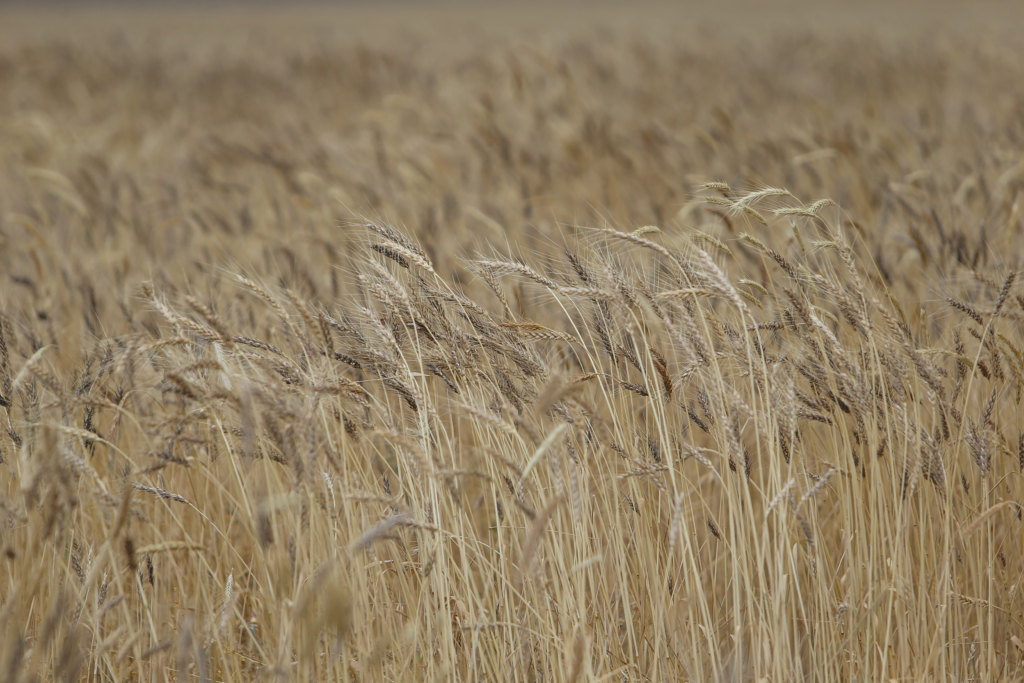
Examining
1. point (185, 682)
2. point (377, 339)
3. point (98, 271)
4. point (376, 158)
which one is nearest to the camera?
point (185, 682)

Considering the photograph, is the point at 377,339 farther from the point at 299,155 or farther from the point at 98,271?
the point at 299,155

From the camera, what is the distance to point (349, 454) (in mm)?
1729

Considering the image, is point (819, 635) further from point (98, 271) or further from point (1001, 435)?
point (98, 271)

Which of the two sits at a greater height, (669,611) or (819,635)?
(669,611)

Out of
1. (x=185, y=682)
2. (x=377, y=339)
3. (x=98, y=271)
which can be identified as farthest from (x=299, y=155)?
(x=185, y=682)

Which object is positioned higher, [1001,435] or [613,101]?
[613,101]

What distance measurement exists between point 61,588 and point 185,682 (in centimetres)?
55

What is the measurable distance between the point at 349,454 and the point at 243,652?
1.78ft

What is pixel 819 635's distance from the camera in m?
1.54

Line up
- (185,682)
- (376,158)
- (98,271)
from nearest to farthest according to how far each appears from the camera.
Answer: (185,682) < (98,271) < (376,158)

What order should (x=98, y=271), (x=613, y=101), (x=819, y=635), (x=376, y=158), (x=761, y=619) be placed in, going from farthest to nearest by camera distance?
(x=613, y=101)
(x=376, y=158)
(x=98, y=271)
(x=819, y=635)
(x=761, y=619)

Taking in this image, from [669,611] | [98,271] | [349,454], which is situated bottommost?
[669,611]

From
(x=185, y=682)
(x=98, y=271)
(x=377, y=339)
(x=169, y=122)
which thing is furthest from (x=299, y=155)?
(x=185, y=682)

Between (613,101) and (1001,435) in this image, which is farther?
(613,101)
